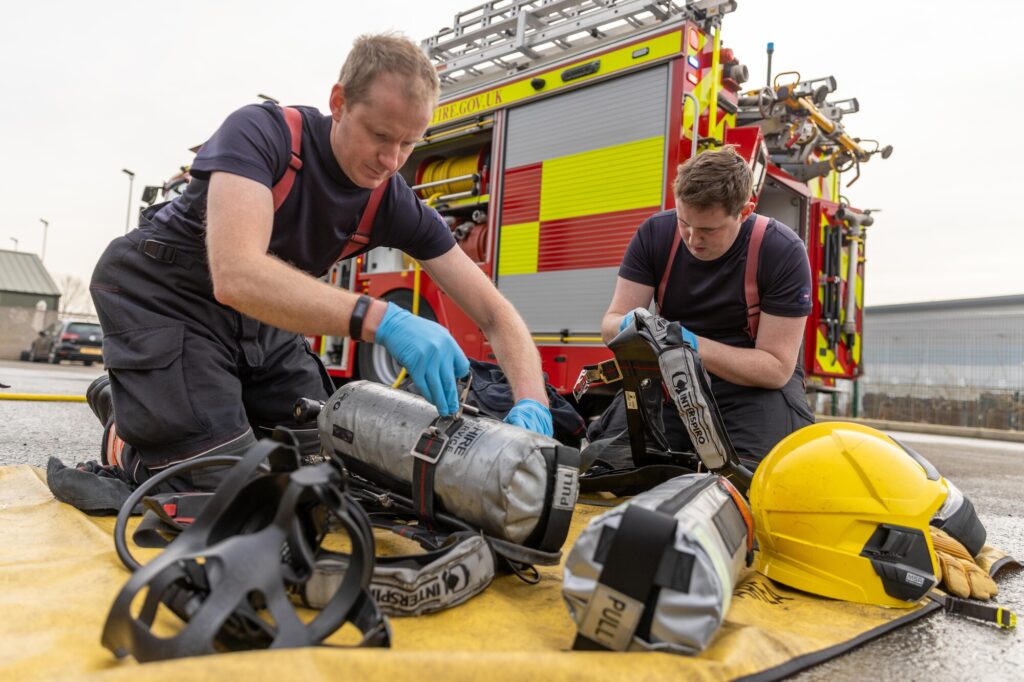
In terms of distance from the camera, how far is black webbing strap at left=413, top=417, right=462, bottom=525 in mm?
1672

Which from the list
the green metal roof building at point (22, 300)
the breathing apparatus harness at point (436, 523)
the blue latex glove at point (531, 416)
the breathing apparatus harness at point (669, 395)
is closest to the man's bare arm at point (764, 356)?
the breathing apparatus harness at point (669, 395)

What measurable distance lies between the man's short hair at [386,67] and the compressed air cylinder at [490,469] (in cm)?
87

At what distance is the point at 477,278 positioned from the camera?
237 cm

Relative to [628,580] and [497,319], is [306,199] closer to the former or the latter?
[497,319]

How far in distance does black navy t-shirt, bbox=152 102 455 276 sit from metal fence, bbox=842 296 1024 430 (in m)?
13.3

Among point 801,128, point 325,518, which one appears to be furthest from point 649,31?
point 325,518

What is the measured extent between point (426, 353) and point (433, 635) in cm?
65

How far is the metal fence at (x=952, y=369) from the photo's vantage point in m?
13.5

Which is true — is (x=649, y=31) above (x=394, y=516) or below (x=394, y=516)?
above

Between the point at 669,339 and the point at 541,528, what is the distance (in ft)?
3.10

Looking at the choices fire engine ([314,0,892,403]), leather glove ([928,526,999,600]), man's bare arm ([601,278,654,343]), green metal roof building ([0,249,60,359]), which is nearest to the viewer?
leather glove ([928,526,999,600])

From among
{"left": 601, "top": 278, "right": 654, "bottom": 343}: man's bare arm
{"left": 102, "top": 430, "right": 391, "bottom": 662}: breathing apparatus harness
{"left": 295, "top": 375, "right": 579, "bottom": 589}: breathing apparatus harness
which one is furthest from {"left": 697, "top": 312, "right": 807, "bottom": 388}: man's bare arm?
{"left": 102, "top": 430, "right": 391, "bottom": 662}: breathing apparatus harness

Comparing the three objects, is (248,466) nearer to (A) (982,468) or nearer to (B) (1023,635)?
(B) (1023,635)

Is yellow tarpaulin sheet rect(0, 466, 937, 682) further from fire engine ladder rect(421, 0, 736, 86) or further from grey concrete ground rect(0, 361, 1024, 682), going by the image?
fire engine ladder rect(421, 0, 736, 86)
